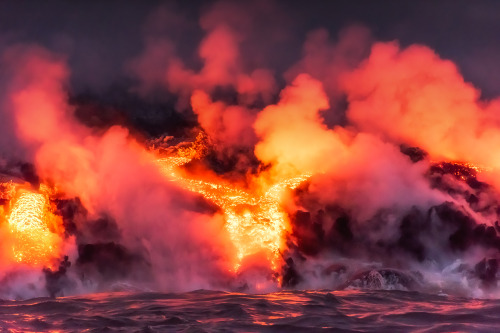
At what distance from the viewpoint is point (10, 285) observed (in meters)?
9.91

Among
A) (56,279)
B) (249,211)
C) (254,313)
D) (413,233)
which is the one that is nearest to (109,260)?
(56,279)

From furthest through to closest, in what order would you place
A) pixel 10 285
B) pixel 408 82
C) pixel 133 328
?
1. pixel 408 82
2. pixel 10 285
3. pixel 133 328

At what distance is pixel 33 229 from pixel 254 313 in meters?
5.45

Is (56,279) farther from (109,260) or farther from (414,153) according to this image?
(414,153)

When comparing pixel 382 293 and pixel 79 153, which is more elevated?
pixel 79 153

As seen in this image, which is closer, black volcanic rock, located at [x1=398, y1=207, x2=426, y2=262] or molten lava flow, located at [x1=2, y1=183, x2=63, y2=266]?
molten lava flow, located at [x1=2, y1=183, x2=63, y2=266]

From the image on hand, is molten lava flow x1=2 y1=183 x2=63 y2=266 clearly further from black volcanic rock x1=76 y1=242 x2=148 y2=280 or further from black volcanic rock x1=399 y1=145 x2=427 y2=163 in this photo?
black volcanic rock x1=399 y1=145 x2=427 y2=163

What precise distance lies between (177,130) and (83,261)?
15.1 ft

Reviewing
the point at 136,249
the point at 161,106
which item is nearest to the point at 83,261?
the point at 136,249

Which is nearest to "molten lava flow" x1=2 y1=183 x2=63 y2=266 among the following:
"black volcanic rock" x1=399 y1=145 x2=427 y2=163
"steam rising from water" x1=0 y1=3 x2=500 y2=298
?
"steam rising from water" x1=0 y1=3 x2=500 y2=298

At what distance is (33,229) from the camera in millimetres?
11039

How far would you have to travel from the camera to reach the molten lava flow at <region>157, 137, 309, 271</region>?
11.5 metres

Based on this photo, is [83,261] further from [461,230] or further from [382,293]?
[461,230]

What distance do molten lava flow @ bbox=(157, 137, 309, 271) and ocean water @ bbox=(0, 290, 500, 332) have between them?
7.15 ft
